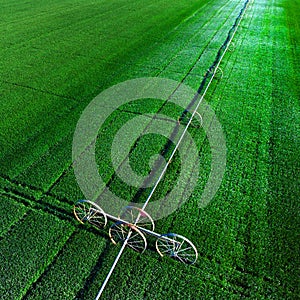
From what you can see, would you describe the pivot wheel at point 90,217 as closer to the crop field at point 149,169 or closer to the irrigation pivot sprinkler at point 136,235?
the irrigation pivot sprinkler at point 136,235

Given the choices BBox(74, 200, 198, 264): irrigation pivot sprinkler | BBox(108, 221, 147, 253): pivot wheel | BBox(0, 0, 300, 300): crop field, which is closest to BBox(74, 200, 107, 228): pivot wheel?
BBox(74, 200, 198, 264): irrigation pivot sprinkler

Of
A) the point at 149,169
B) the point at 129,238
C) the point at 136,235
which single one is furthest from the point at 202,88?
the point at 129,238

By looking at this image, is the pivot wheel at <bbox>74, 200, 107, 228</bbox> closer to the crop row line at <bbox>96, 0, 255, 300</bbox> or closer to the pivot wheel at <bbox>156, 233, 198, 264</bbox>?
the crop row line at <bbox>96, 0, 255, 300</bbox>

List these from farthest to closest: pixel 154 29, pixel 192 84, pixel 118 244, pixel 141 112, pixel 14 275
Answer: pixel 154 29
pixel 192 84
pixel 141 112
pixel 118 244
pixel 14 275

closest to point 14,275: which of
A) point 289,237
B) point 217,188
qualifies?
point 217,188

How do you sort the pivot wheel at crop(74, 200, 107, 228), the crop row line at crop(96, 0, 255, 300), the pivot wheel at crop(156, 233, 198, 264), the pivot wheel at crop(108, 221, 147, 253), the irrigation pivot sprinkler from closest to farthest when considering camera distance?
the crop row line at crop(96, 0, 255, 300)
the irrigation pivot sprinkler
the pivot wheel at crop(156, 233, 198, 264)
the pivot wheel at crop(108, 221, 147, 253)
the pivot wheel at crop(74, 200, 107, 228)

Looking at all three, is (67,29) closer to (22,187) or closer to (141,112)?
(141,112)

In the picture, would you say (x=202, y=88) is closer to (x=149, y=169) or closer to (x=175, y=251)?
(x=149, y=169)

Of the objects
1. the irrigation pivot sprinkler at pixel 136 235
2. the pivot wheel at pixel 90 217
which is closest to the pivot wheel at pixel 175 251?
the irrigation pivot sprinkler at pixel 136 235
